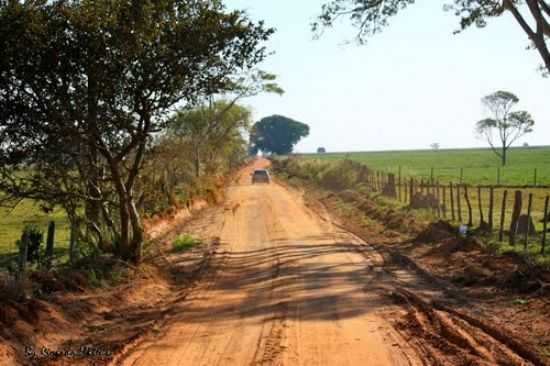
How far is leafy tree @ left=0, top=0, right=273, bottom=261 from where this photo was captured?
12.1 meters

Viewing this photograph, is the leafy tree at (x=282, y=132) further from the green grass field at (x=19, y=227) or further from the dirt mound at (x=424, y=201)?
the dirt mound at (x=424, y=201)

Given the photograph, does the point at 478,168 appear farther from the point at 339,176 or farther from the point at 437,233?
the point at 437,233

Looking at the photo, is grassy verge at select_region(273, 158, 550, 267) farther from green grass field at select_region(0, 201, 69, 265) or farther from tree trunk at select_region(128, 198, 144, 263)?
green grass field at select_region(0, 201, 69, 265)

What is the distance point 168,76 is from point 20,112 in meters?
3.07

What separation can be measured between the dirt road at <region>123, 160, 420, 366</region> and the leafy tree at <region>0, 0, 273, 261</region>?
3387 millimetres

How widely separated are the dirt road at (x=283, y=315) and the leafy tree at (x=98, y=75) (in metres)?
3.39

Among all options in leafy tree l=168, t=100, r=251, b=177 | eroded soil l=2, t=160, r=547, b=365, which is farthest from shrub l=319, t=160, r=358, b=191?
eroded soil l=2, t=160, r=547, b=365

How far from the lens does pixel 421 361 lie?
8398 mm

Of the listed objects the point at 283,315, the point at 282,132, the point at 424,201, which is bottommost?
the point at 283,315

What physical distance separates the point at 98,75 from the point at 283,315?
585 cm

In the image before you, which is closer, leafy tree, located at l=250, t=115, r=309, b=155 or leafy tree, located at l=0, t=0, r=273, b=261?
leafy tree, located at l=0, t=0, r=273, b=261

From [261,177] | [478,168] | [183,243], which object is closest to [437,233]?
[183,243]

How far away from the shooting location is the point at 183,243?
21188 millimetres

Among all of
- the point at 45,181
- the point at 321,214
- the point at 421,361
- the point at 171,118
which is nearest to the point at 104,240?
the point at 45,181
